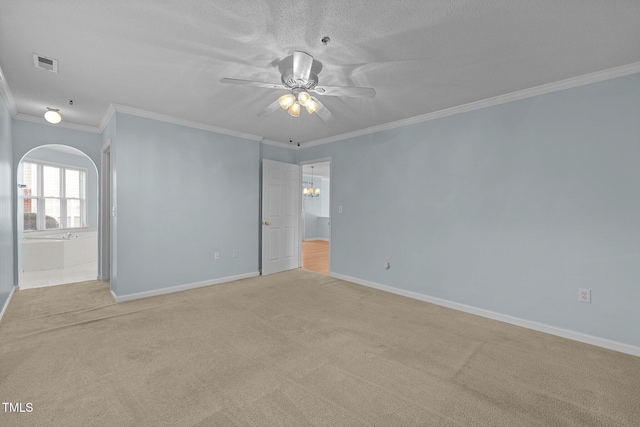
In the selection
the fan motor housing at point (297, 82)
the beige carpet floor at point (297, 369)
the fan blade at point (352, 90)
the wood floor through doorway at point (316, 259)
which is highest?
the fan motor housing at point (297, 82)

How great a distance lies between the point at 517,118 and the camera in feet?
10.3

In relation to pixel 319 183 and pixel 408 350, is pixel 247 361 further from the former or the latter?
pixel 319 183

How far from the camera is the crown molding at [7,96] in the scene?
2885 mm

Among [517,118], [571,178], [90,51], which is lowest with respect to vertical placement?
[571,178]

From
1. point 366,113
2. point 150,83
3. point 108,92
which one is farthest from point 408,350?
point 108,92

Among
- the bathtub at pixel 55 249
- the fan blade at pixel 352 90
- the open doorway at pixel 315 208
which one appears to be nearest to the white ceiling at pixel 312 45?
the fan blade at pixel 352 90

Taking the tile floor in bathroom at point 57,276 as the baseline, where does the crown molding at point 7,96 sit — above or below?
above

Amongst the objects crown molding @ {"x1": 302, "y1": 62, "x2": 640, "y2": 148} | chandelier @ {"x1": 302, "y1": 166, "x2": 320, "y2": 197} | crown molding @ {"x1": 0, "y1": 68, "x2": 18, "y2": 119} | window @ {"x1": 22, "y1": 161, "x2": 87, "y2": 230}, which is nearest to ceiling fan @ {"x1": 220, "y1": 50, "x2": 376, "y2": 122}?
crown molding @ {"x1": 302, "y1": 62, "x2": 640, "y2": 148}

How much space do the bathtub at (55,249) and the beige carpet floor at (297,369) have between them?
253cm

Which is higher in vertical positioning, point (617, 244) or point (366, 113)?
point (366, 113)

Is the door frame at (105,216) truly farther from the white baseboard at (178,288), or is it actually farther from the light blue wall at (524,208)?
the light blue wall at (524,208)

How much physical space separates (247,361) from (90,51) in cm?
283

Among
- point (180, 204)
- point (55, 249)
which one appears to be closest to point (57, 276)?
point (55, 249)

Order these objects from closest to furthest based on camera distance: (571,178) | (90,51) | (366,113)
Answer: (90,51) < (571,178) < (366,113)
